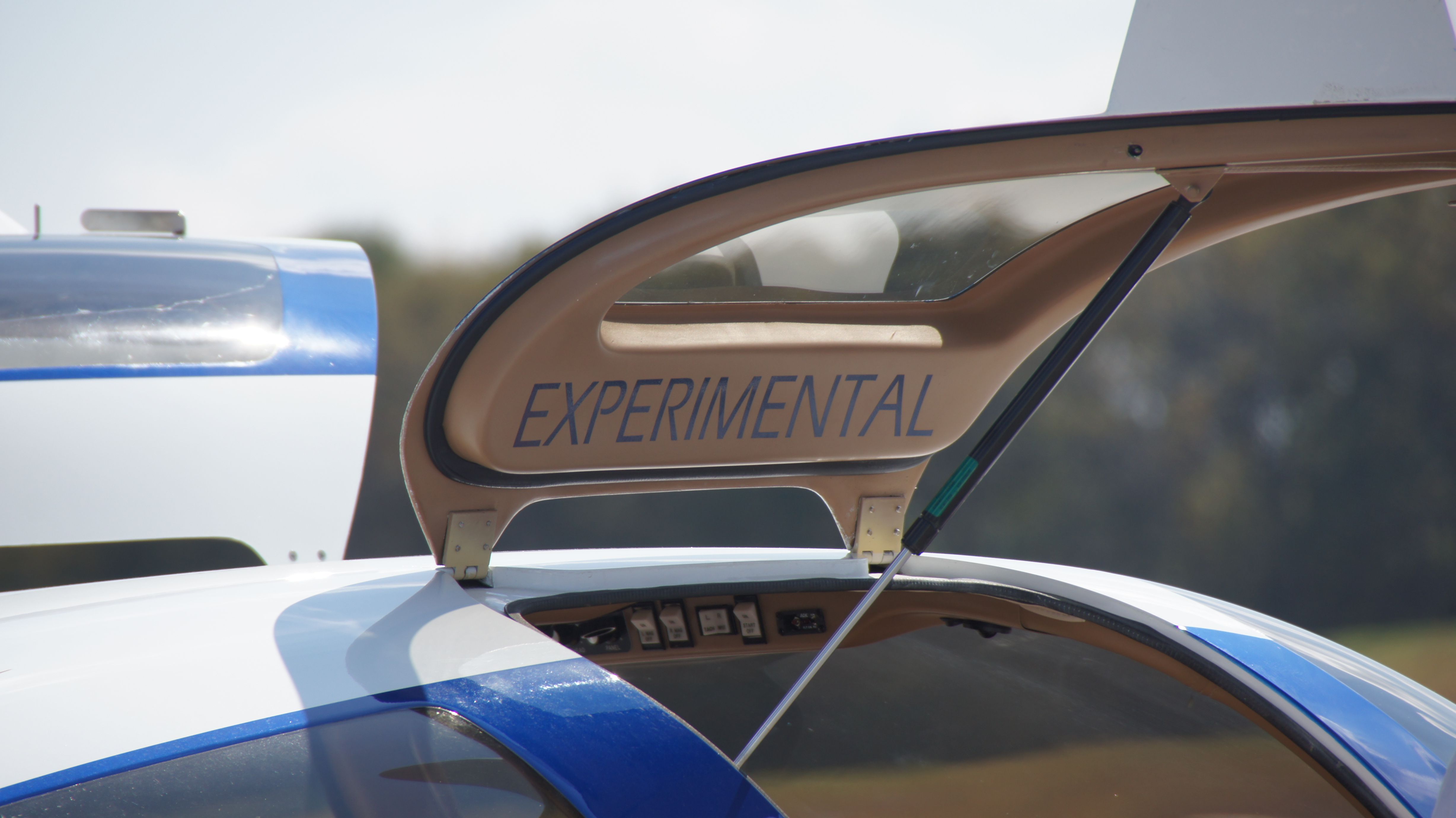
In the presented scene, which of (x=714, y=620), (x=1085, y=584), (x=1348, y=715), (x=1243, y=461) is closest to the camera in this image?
(x=1348, y=715)

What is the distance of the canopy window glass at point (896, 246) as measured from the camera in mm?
1334

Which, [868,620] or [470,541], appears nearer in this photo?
[470,541]

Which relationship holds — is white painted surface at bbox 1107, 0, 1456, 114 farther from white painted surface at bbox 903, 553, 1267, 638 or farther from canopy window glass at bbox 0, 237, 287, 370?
canopy window glass at bbox 0, 237, 287, 370

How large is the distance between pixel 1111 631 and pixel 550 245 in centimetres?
129

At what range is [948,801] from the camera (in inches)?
73.9

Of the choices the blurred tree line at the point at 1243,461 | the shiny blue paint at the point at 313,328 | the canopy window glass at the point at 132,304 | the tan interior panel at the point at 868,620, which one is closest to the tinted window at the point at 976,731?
the tan interior panel at the point at 868,620

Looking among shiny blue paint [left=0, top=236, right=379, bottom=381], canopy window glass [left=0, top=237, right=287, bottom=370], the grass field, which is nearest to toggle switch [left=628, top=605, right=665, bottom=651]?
shiny blue paint [left=0, top=236, right=379, bottom=381]

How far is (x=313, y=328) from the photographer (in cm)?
323

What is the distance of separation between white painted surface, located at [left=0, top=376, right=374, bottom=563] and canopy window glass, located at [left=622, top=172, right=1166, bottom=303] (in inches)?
81.0

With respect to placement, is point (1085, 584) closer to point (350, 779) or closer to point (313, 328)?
point (350, 779)

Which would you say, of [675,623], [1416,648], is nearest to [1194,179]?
[675,623]

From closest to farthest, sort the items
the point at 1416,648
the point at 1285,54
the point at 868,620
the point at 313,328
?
the point at 1285,54 < the point at 868,620 < the point at 313,328 < the point at 1416,648

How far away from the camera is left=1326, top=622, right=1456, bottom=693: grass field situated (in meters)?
7.85

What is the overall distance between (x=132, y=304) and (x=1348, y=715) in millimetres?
3474
